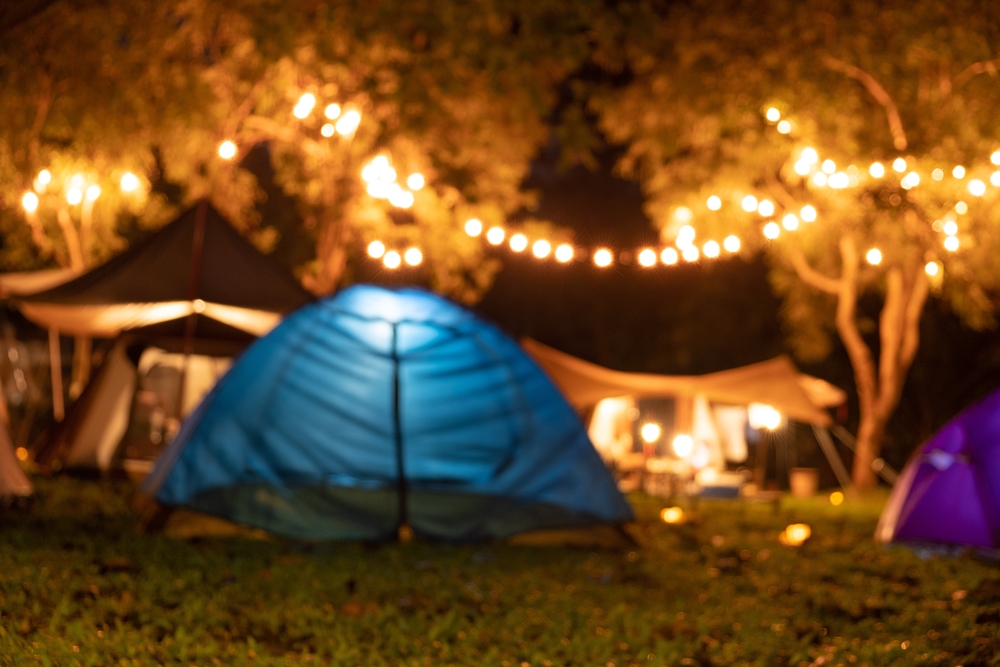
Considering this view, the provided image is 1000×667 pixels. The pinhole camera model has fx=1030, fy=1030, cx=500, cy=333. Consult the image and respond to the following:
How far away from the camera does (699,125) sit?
1378 cm

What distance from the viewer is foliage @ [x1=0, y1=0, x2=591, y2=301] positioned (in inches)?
360

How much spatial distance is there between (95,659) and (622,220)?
24.7 metres

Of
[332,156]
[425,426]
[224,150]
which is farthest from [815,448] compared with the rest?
[425,426]

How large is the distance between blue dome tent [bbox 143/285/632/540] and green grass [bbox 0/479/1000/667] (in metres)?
0.29

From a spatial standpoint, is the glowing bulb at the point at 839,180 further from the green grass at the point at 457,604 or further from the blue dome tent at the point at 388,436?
the blue dome tent at the point at 388,436

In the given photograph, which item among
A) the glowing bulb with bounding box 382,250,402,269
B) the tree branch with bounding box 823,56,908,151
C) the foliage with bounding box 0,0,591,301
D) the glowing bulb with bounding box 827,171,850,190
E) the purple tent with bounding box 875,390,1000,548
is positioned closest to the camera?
the purple tent with bounding box 875,390,1000,548

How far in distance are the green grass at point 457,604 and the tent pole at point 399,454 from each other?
0.37 m

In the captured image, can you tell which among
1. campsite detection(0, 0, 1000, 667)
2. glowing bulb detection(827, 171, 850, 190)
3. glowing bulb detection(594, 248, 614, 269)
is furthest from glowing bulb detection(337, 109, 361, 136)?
glowing bulb detection(827, 171, 850, 190)

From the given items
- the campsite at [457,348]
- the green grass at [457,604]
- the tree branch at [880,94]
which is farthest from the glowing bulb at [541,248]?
the tree branch at [880,94]

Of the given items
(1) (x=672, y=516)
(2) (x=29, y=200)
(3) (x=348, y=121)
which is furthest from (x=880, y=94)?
(2) (x=29, y=200)

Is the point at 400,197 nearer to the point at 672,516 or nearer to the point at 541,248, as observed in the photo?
the point at 541,248

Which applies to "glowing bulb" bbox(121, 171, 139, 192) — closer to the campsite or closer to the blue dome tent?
the campsite

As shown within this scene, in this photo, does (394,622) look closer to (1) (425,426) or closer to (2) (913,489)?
(1) (425,426)

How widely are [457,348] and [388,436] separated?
2.61 ft
